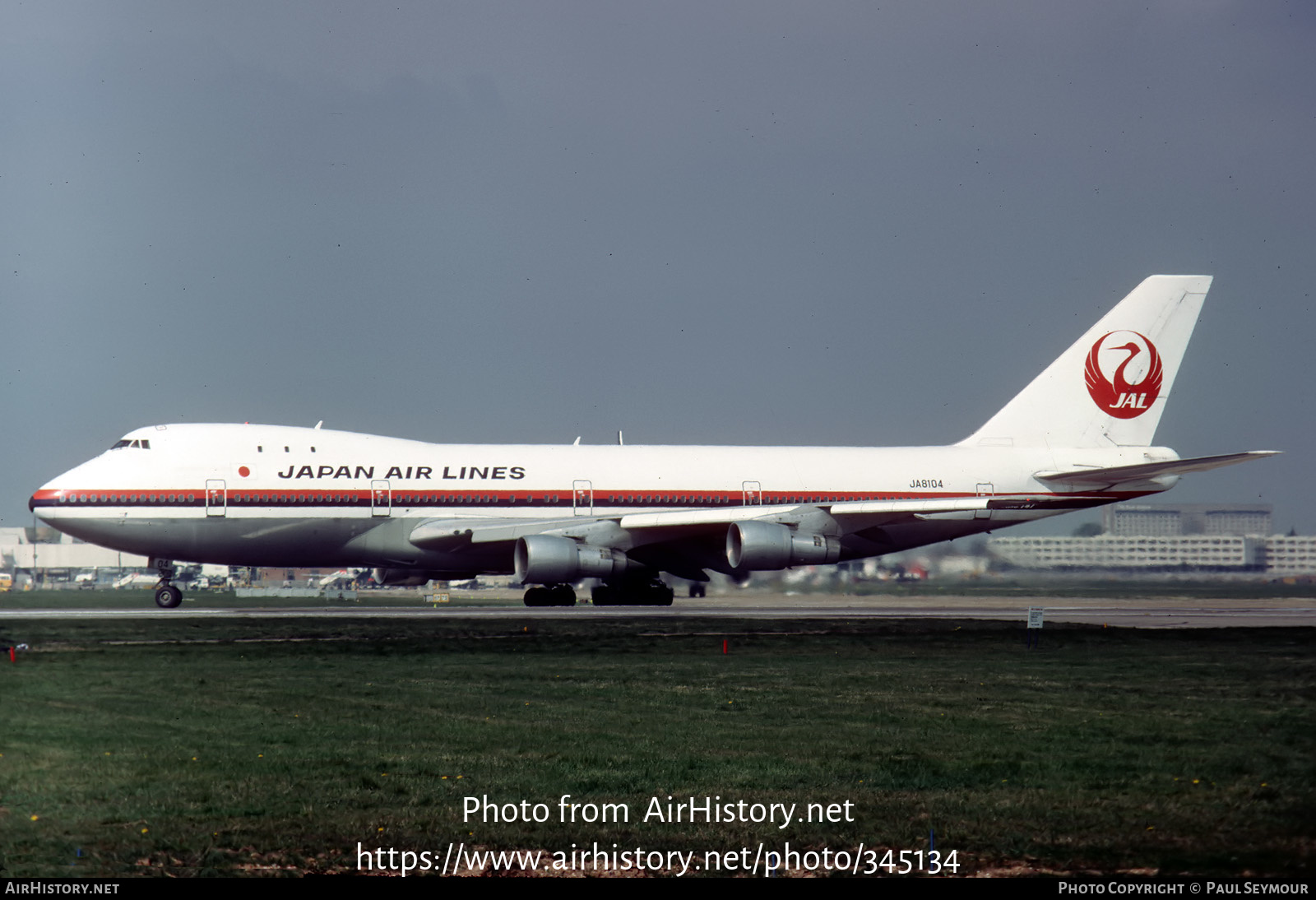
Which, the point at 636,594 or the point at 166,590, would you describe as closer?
the point at 166,590

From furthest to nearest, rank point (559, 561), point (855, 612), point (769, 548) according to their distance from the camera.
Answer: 1. point (769, 548)
2. point (559, 561)
3. point (855, 612)

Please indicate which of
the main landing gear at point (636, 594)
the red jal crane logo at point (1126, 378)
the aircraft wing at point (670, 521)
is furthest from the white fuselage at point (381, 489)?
the red jal crane logo at point (1126, 378)

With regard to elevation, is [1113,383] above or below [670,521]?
above

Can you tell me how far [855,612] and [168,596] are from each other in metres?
19.3

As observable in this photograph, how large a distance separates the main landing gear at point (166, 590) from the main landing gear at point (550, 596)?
Answer: 32.7ft

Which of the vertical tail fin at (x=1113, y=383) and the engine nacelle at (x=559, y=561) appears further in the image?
the vertical tail fin at (x=1113, y=383)

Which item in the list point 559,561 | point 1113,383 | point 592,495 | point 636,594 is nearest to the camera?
point 559,561

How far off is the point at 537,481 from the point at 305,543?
678 cm

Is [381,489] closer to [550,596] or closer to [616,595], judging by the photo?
Answer: [550,596]

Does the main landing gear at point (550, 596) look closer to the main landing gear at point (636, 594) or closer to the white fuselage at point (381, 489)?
the main landing gear at point (636, 594)

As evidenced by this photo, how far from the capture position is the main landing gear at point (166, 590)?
123ft

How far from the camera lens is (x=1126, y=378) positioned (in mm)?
44438

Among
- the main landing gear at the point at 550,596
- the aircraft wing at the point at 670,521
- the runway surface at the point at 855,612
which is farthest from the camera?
the main landing gear at the point at 550,596

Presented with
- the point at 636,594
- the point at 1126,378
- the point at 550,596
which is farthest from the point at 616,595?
the point at 1126,378
